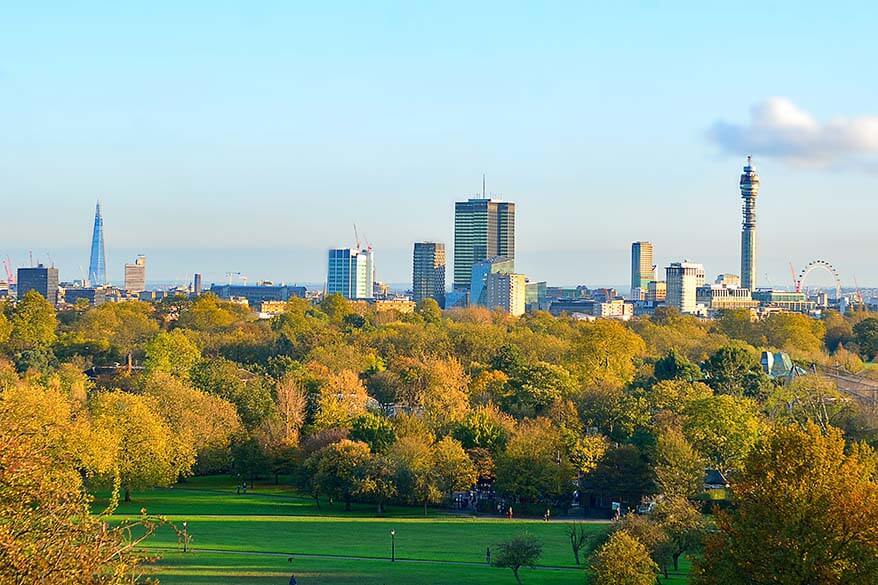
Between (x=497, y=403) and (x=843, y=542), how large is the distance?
4581 cm

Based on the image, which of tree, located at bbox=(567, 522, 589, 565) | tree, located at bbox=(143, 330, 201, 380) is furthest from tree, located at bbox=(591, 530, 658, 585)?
tree, located at bbox=(143, 330, 201, 380)

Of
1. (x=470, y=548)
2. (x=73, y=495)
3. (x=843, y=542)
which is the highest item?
(x=73, y=495)

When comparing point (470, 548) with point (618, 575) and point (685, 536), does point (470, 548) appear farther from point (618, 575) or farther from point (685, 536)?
point (618, 575)

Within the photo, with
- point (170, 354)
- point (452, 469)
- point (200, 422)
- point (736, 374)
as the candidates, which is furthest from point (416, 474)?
point (170, 354)

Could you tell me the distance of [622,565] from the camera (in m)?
33.1

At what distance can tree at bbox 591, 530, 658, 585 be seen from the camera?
33125mm

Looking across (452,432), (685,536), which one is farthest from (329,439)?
(685,536)

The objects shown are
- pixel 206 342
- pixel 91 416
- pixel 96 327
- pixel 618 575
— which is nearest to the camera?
pixel 618 575

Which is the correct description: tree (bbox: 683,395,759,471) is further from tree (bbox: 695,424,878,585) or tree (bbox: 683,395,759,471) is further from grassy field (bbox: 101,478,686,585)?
tree (bbox: 695,424,878,585)

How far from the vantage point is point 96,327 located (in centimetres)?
11675

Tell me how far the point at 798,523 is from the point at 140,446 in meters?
36.6

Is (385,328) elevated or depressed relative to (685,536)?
elevated

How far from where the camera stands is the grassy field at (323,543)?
125 feet

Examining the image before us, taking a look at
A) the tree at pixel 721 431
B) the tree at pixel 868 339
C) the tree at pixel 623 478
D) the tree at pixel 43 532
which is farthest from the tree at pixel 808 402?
the tree at pixel 868 339
